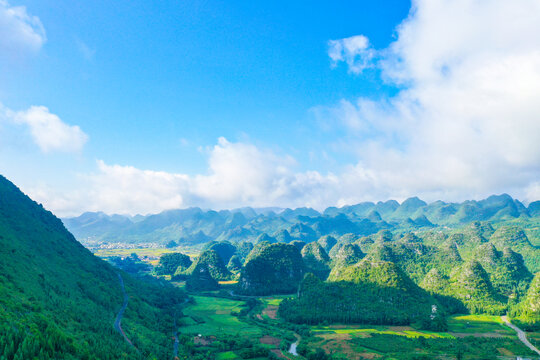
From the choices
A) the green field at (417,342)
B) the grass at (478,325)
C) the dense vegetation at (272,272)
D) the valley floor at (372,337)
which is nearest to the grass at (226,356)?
the valley floor at (372,337)

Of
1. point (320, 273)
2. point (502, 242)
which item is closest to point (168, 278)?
point (320, 273)

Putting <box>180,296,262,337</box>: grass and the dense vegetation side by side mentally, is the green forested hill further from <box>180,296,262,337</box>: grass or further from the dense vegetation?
the dense vegetation

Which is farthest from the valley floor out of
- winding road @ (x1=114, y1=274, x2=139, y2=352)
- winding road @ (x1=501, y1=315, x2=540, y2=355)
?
winding road @ (x1=114, y1=274, x2=139, y2=352)

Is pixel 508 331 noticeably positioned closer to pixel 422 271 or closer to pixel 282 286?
pixel 422 271

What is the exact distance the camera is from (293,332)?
81938 millimetres

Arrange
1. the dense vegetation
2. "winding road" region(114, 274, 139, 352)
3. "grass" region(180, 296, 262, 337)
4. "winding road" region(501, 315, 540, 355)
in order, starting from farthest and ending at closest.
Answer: the dense vegetation, "grass" region(180, 296, 262, 337), "winding road" region(501, 315, 540, 355), "winding road" region(114, 274, 139, 352)

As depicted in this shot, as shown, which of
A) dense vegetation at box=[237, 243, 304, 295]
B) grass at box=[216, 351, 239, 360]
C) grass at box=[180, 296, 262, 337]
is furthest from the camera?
dense vegetation at box=[237, 243, 304, 295]

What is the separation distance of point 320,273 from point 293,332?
261ft

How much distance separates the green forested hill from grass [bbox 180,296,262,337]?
279 inches

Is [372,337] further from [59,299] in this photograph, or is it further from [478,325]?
[59,299]

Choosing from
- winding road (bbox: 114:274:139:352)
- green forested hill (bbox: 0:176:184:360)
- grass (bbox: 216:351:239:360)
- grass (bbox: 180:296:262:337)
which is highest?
green forested hill (bbox: 0:176:184:360)

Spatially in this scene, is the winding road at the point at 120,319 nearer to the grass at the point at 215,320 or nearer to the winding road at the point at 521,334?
the grass at the point at 215,320

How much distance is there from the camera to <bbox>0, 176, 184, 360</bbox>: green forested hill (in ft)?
131

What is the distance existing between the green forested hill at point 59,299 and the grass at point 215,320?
708cm
